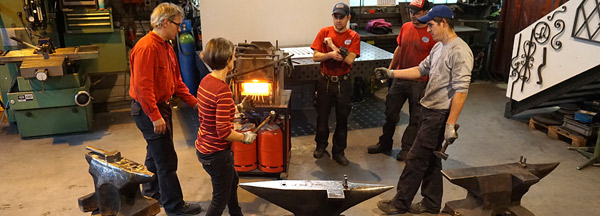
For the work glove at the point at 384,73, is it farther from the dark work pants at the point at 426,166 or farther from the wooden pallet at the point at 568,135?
the wooden pallet at the point at 568,135

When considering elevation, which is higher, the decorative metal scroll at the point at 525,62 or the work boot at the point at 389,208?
the decorative metal scroll at the point at 525,62

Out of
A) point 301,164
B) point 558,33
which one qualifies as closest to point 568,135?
point 558,33

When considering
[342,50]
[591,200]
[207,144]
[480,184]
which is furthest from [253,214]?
[591,200]

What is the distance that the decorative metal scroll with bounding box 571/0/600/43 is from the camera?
12.0 feet

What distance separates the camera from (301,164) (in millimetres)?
3834

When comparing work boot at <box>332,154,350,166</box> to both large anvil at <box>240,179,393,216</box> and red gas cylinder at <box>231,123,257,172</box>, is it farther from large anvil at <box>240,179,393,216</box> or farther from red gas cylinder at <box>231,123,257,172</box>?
large anvil at <box>240,179,393,216</box>

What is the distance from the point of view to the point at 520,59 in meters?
4.57

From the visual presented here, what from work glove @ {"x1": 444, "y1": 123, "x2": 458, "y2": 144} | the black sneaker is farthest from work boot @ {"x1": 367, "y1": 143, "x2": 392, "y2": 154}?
the black sneaker

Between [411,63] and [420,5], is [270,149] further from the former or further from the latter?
[420,5]

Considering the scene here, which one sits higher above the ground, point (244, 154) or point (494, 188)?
point (494, 188)

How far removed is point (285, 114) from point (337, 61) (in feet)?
1.94

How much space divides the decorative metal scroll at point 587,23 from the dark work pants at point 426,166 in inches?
75.0

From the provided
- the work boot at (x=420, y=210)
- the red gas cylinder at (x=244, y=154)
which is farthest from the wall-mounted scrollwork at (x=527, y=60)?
the red gas cylinder at (x=244, y=154)

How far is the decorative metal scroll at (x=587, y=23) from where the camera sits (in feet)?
12.0
